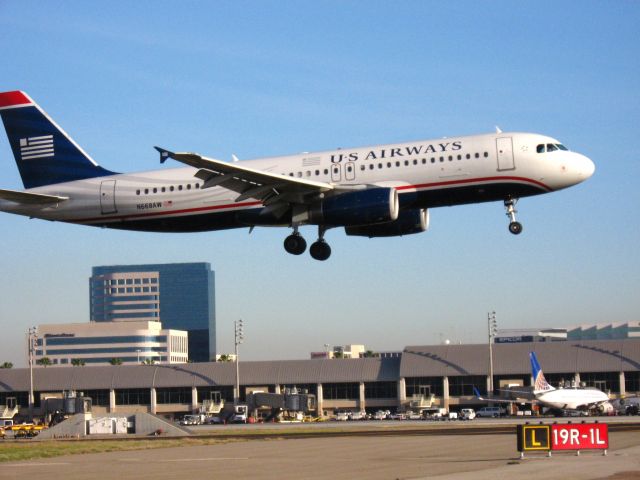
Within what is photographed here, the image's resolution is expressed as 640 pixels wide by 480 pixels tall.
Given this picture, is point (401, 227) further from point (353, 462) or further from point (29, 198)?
point (29, 198)

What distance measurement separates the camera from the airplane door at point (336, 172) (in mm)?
55812

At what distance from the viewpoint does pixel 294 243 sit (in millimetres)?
58969

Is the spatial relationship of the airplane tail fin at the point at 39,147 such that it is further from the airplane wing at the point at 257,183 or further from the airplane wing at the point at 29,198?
the airplane wing at the point at 257,183

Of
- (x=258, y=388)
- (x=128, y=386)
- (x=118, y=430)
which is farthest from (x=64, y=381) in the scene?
(x=118, y=430)

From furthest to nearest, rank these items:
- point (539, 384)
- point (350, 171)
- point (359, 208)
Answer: point (539, 384) → point (350, 171) → point (359, 208)

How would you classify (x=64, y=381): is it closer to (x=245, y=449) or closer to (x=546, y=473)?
(x=245, y=449)

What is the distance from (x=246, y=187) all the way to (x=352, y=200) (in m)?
5.86

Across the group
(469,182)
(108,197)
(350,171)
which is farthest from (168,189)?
(469,182)

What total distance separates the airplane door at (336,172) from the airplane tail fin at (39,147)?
49.7 ft

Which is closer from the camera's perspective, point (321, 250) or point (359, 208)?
point (359, 208)

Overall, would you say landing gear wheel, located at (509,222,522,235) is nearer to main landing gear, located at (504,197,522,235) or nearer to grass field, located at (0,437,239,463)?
main landing gear, located at (504,197,522,235)

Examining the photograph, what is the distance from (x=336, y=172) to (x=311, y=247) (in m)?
6.05

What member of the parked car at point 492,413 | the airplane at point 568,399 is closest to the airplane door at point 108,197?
the airplane at point 568,399

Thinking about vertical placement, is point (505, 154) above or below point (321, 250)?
above
